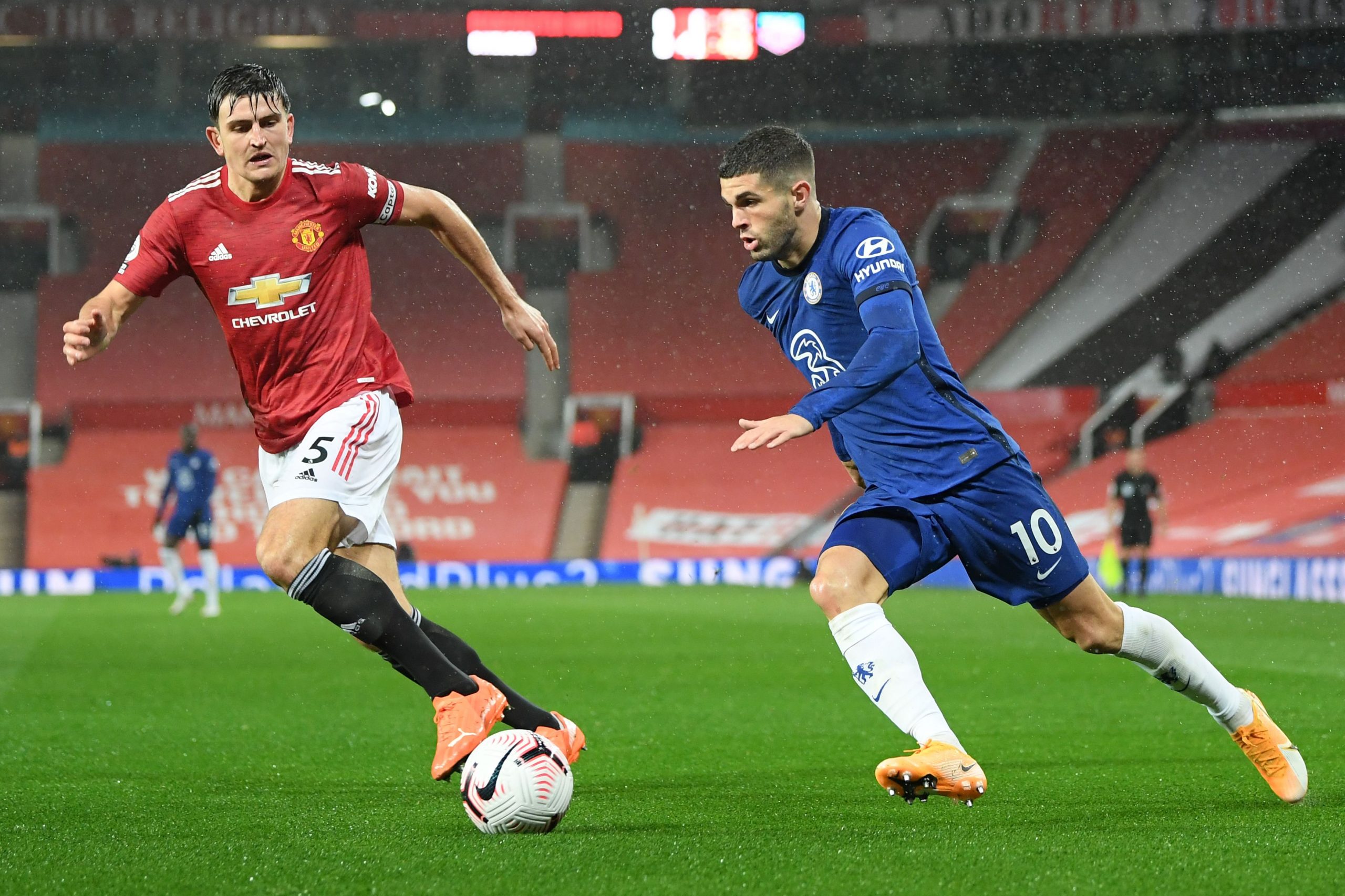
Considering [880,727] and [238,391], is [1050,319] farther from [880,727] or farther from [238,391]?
[880,727]

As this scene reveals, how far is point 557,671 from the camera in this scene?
9250mm

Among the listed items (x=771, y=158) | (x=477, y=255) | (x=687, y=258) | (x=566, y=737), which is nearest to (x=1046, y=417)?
(x=687, y=258)

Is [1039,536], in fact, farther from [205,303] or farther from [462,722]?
[205,303]

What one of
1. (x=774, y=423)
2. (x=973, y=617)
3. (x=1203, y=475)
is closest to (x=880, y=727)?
(x=774, y=423)

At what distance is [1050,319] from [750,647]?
48.4 ft

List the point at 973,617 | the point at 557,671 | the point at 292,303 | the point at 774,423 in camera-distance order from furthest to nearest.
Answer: the point at 973,617, the point at 557,671, the point at 292,303, the point at 774,423

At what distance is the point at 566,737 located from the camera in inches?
178

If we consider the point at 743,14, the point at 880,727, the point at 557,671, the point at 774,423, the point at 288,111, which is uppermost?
the point at 743,14

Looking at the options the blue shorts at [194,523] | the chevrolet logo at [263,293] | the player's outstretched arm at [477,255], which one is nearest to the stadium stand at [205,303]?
the blue shorts at [194,523]

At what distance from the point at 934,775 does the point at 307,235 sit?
2.34 meters

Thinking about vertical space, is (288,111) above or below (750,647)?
above

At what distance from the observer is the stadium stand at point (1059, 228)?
24.5m

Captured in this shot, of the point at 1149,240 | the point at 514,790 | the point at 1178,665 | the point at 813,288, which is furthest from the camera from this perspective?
the point at 1149,240

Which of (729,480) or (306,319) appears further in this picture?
(729,480)
